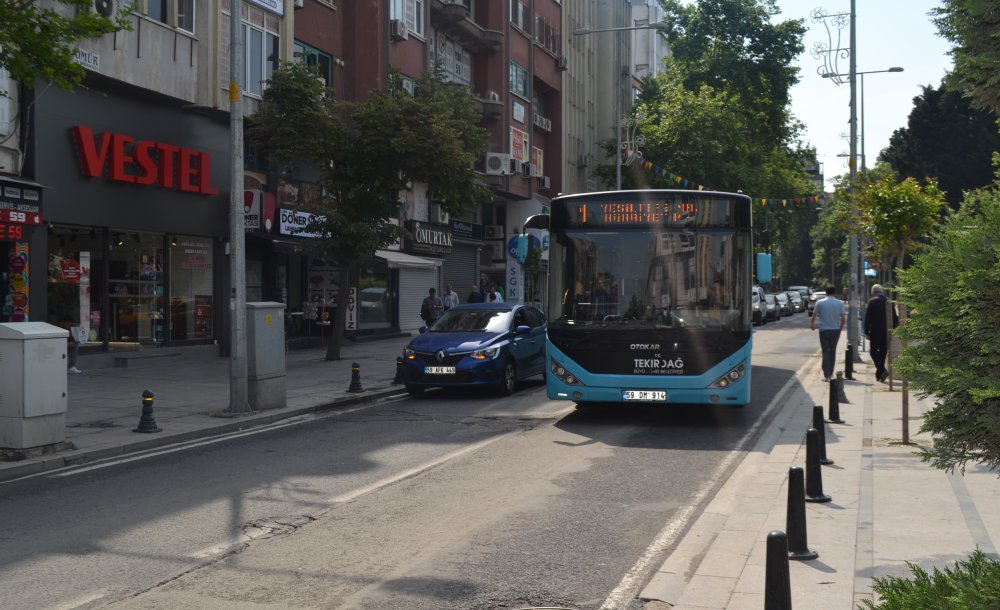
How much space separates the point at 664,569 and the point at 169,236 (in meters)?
19.9

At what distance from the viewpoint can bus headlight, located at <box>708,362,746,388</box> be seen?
1295cm

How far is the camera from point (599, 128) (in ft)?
205

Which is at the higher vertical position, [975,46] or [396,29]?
[396,29]

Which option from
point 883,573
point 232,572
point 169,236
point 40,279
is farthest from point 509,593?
point 169,236

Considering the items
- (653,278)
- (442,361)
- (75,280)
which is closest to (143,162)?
(75,280)

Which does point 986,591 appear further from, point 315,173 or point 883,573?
point 315,173

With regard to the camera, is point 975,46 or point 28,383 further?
point 28,383

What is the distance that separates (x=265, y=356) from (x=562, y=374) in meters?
4.55

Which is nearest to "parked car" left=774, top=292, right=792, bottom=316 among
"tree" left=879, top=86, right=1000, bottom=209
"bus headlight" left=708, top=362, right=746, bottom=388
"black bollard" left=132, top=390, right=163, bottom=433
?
"tree" left=879, top=86, right=1000, bottom=209

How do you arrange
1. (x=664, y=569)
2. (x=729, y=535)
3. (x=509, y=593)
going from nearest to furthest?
(x=509, y=593) < (x=664, y=569) < (x=729, y=535)

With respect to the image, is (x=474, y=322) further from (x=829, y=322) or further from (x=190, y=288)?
(x=190, y=288)

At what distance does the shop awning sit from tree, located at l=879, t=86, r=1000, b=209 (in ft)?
106

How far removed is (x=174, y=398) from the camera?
1667cm

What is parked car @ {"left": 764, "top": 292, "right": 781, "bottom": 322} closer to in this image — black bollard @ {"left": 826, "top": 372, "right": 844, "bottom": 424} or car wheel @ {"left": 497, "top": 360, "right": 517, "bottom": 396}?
car wheel @ {"left": 497, "top": 360, "right": 517, "bottom": 396}
